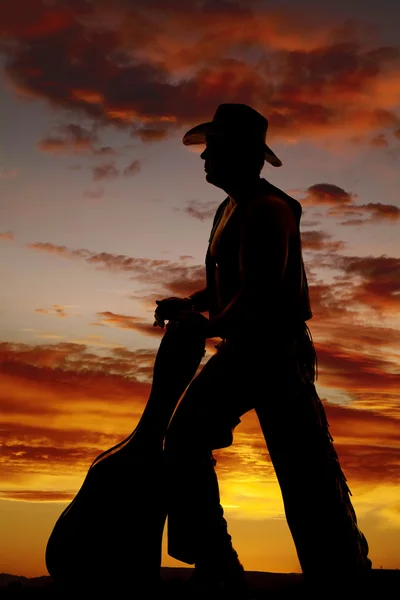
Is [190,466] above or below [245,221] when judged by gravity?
below

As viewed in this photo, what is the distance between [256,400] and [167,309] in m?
0.94

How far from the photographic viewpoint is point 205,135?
286 inches

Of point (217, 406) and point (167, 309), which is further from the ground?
point (167, 309)

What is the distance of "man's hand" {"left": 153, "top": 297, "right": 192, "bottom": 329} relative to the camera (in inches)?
287

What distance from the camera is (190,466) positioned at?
6.98m

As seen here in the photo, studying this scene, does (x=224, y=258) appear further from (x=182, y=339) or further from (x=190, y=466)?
(x=190, y=466)

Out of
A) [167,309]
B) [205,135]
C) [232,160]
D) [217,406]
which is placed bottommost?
[217,406]

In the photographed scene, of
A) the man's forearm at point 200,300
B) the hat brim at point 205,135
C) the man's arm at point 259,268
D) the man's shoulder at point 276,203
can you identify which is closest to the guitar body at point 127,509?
the man's arm at point 259,268

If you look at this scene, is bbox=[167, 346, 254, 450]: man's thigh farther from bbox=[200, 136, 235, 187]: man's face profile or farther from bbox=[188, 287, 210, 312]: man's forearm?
bbox=[200, 136, 235, 187]: man's face profile

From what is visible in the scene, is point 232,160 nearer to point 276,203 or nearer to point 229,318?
point 276,203

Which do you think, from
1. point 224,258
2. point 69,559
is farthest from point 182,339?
point 69,559

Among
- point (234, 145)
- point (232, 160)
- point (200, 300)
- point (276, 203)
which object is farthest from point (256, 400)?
point (234, 145)

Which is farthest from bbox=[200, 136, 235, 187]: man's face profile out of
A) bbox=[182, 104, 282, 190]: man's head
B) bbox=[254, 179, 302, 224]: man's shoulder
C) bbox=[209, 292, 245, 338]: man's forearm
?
bbox=[209, 292, 245, 338]: man's forearm

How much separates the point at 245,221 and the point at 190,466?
67.7 inches
